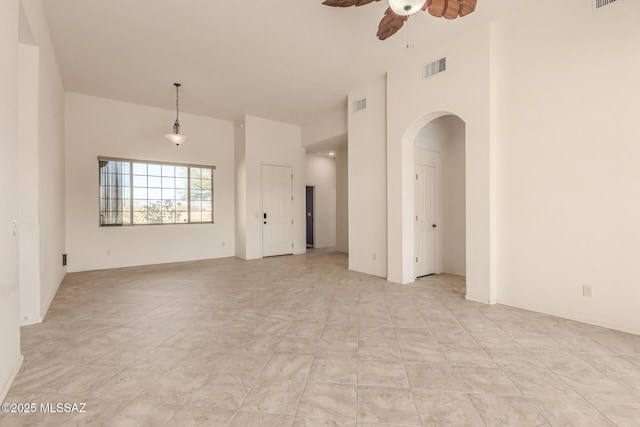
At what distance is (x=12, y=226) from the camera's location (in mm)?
2191

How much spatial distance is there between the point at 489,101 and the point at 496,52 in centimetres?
63

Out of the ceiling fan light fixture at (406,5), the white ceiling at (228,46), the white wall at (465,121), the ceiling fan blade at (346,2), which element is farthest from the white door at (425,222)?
the ceiling fan light fixture at (406,5)

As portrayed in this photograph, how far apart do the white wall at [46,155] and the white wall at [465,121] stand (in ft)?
14.6

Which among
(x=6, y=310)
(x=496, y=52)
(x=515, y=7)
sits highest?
(x=515, y=7)

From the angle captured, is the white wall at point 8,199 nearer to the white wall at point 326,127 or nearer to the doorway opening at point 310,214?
the white wall at point 326,127

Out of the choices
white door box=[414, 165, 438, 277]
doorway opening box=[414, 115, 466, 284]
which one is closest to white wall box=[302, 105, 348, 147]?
doorway opening box=[414, 115, 466, 284]

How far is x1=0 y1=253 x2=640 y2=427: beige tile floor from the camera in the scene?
178 centimetres

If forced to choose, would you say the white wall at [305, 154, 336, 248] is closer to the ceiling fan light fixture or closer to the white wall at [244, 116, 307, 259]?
the white wall at [244, 116, 307, 259]

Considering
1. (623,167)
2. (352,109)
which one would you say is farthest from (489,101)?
(352,109)

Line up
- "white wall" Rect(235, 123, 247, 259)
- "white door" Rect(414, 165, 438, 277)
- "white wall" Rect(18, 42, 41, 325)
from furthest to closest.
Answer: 1. "white wall" Rect(235, 123, 247, 259)
2. "white door" Rect(414, 165, 438, 277)
3. "white wall" Rect(18, 42, 41, 325)

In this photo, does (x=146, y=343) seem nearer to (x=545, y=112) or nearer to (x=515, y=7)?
(x=545, y=112)

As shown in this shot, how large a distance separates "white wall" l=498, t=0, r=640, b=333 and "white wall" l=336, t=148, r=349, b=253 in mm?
4910

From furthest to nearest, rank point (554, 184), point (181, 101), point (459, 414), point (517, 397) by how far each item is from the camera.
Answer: point (181, 101) → point (554, 184) → point (517, 397) → point (459, 414)

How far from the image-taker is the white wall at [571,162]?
9.45ft
